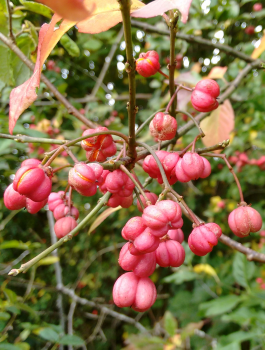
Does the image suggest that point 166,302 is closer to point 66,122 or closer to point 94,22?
point 66,122

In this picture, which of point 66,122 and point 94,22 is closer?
point 94,22

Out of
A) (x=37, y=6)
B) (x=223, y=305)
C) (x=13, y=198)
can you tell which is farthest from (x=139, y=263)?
(x=223, y=305)

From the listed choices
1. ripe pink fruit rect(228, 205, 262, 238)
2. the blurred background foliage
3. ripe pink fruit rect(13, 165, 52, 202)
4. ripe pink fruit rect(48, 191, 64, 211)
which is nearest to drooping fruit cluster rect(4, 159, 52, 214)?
ripe pink fruit rect(13, 165, 52, 202)

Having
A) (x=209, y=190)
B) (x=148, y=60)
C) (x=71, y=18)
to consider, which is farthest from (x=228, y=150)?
(x=71, y=18)

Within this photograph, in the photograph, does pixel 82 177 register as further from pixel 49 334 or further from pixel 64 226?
pixel 49 334

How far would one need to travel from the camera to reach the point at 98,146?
1.97 ft

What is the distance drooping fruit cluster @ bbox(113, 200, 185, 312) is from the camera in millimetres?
477

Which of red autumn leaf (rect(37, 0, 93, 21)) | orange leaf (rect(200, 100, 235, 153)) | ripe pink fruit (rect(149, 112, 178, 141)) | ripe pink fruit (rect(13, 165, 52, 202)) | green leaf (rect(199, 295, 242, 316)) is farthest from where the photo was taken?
green leaf (rect(199, 295, 242, 316))

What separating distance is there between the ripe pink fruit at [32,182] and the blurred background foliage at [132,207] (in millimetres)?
597

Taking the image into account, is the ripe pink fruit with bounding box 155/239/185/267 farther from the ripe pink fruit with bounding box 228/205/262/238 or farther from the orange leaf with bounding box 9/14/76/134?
the orange leaf with bounding box 9/14/76/134

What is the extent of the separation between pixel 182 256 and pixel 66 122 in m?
2.86

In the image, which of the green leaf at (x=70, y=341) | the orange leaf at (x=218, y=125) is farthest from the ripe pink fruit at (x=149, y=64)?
the green leaf at (x=70, y=341)

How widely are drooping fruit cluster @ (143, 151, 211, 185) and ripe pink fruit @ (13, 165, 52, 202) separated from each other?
214 millimetres

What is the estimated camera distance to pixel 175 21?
57 centimetres
